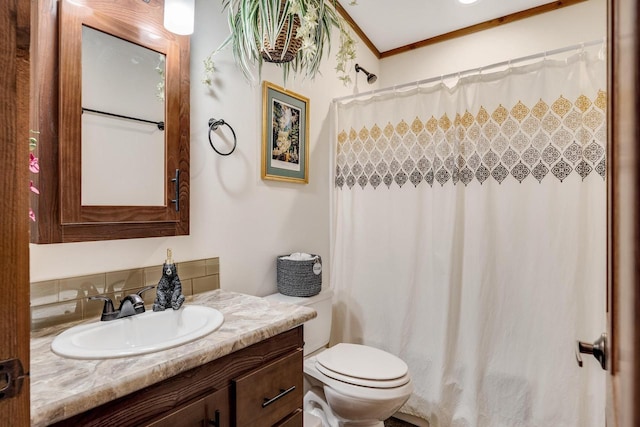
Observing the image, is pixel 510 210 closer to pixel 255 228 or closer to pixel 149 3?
pixel 255 228

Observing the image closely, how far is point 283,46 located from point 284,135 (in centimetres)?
70

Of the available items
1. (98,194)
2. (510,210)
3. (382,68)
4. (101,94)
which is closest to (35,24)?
(101,94)

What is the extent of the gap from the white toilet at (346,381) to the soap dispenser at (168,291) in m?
0.63

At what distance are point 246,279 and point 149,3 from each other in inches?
49.1

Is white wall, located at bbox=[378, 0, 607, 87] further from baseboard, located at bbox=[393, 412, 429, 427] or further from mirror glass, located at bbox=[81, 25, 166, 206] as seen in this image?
baseboard, located at bbox=[393, 412, 429, 427]

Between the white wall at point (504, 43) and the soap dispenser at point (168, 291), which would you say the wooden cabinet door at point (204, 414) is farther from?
the white wall at point (504, 43)

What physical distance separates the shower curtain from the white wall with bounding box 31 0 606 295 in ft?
0.88

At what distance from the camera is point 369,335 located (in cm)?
218

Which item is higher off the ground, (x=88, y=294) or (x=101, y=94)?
(x=101, y=94)

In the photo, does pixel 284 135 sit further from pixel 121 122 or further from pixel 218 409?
pixel 218 409

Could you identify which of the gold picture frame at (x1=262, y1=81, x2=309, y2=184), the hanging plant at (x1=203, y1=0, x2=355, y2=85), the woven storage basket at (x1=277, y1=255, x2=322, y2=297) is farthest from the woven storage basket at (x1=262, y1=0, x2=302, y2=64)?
the woven storage basket at (x1=277, y1=255, x2=322, y2=297)

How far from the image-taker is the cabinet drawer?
3.14 ft

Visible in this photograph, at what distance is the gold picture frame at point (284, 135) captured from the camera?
1.85 meters

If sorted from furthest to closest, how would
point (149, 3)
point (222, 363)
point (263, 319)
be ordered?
point (149, 3) < point (263, 319) < point (222, 363)
